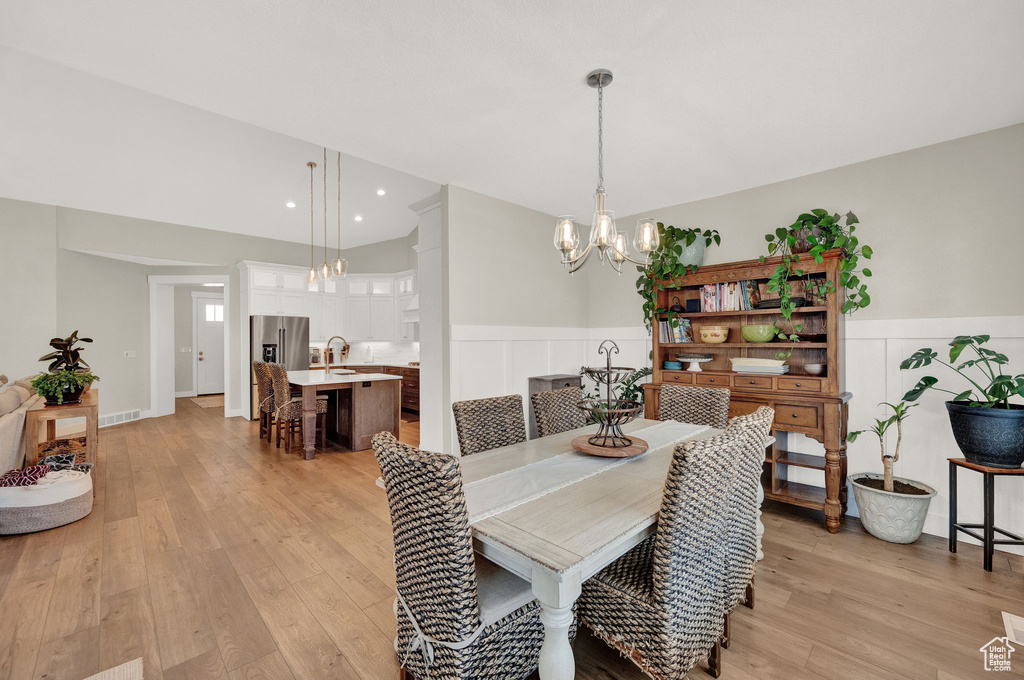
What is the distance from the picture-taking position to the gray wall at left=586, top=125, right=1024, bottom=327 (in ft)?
8.44

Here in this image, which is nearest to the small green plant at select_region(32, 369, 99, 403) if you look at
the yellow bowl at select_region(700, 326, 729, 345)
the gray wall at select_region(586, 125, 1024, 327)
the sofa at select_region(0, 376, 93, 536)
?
the sofa at select_region(0, 376, 93, 536)

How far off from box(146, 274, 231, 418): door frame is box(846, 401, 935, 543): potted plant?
763cm

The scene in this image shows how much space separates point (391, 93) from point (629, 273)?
9.54 feet

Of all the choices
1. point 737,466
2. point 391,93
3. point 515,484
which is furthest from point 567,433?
point 391,93

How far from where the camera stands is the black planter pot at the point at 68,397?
138 inches

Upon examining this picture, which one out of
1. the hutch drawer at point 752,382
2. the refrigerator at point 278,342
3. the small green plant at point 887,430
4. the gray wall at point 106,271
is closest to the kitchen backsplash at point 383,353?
the refrigerator at point 278,342

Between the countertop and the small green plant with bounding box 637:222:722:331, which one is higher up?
the small green plant with bounding box 637:222:722:331

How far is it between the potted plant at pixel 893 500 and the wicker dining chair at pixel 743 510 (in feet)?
5.10

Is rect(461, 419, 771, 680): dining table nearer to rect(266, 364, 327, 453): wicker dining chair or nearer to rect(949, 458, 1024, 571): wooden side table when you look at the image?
rect(949, 458, 1024, 571): wooden side table

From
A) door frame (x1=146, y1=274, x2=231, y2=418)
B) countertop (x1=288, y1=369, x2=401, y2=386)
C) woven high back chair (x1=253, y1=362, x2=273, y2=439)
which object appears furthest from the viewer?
door frame (x1=146, y1=274, x2=231, y2=418)

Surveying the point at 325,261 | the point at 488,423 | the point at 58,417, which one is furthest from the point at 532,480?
the point at 325,261

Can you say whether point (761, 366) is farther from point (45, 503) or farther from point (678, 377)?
point (45, 503)

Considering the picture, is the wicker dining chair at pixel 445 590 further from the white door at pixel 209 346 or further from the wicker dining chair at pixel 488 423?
the white door at pixel 209 346

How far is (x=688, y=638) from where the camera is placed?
1.35 meters
